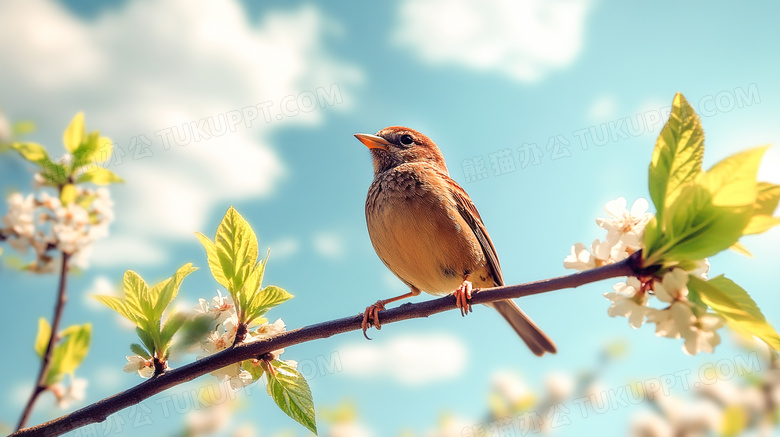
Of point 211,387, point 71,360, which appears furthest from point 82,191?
point 211,387

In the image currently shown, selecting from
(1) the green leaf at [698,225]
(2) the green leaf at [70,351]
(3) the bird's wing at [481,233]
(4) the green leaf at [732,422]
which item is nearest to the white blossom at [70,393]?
(2) the green leaf at [70,351]

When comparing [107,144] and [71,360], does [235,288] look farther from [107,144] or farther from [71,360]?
[107,144]

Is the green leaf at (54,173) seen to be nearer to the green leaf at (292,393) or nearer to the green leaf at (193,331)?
the green leaf at (193,331)

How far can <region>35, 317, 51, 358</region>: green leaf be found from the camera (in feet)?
7.03

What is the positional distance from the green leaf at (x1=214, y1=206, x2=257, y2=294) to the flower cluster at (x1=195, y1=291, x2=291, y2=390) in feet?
0.38

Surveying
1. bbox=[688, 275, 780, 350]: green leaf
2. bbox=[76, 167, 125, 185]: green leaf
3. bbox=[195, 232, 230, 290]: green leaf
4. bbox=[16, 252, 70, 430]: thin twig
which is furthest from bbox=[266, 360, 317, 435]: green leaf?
bbox=[76, 167, 125, 185]: green leaf

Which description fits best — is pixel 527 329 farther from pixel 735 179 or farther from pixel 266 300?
pixel 735 179

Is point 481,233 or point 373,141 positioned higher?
point 373,141

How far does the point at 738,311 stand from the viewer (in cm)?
125

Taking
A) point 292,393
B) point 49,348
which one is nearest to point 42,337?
point 49,348

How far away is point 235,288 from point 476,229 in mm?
1864

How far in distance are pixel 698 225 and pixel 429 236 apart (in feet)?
5.50

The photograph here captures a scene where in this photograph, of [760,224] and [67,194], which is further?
[67,194]

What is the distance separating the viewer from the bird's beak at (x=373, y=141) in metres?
3.83
